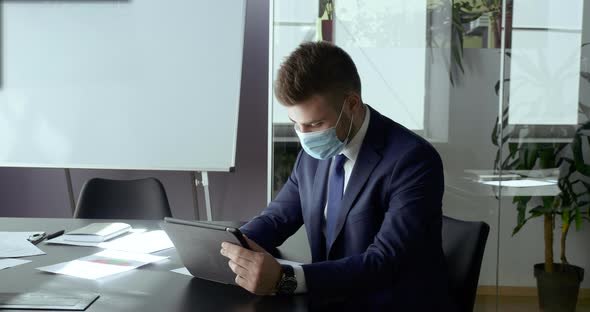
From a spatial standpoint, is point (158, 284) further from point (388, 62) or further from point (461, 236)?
point (388, 62)

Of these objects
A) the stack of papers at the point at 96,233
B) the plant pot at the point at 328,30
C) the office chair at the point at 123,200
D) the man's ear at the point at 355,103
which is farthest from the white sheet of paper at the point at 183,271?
the plant pot at the point at 328,30

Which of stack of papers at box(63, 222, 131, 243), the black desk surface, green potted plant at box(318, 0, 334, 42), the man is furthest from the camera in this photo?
green potted plant at box(318, 0, 334, 42)

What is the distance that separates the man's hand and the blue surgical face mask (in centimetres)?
44

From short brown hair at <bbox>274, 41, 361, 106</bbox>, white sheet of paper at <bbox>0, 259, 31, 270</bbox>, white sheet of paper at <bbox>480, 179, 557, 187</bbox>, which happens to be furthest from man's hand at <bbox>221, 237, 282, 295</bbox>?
white sheet of paper at <bbox>480, 179, 557, 187</bbox>

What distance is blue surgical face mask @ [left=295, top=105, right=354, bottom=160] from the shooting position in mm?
1717

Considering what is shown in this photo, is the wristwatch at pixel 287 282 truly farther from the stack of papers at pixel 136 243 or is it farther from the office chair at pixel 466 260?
the stack of papers at pixel 136 243

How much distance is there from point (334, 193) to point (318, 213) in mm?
79

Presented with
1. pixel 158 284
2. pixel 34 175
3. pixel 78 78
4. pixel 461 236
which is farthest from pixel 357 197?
pixel 34 175

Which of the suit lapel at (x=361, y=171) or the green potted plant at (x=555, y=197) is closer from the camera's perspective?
the suit lapel at (x=361, y=171)

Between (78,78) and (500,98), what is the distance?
2.40m

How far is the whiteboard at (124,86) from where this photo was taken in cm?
359

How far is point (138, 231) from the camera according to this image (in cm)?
220

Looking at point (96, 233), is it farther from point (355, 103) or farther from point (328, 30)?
point (328, 30)

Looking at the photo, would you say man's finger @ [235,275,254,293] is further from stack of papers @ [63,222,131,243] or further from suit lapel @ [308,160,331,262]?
stack of papers @ [63,222,131,243]
